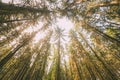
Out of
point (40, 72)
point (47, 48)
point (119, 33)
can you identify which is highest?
point (119, 33)

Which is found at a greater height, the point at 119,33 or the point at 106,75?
the point at 119,33

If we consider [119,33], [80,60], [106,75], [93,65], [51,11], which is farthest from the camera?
[80,60]

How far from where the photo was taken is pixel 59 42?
23031 mm

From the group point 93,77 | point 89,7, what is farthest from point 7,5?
point 93,77

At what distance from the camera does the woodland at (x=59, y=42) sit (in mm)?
12617

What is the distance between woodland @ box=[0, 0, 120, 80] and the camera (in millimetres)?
12617

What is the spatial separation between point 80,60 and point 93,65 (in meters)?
2.60

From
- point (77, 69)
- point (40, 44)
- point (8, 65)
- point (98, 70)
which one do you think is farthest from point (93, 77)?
point (8, 65)

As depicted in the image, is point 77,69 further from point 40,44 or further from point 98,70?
point 40,44

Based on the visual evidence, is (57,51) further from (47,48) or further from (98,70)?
(98,70)

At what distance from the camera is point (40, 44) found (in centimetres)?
2406

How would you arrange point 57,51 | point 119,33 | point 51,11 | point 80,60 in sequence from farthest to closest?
point 57,51 < point 80,60 < point 51,11 < point 119,33

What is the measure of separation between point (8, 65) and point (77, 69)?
1097cm

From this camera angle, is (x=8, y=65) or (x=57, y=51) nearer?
(x=8, y=65)
